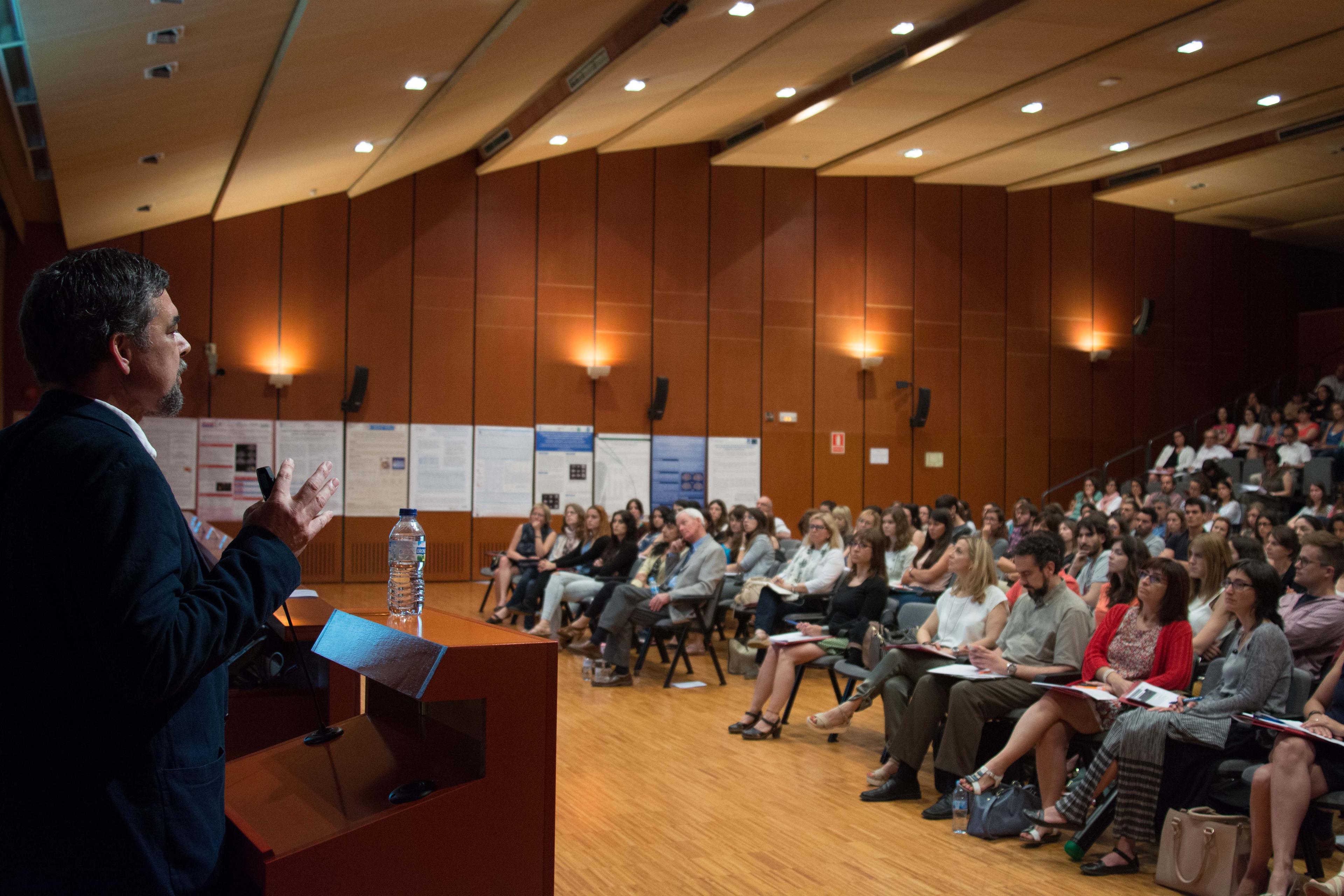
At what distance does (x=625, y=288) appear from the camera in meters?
13.2

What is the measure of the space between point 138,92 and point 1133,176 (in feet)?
41.3

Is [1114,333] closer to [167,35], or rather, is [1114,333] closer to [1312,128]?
[1312,128]

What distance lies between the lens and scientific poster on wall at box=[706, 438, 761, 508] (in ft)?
43.9

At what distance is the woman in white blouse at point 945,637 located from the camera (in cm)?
473

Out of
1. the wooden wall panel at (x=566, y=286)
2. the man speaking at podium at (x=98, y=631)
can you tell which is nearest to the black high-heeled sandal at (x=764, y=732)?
the man speaking at podium at (x=98, y=631)

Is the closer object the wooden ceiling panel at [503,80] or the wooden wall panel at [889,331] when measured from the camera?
the wooden ceiling panel at [503,80]

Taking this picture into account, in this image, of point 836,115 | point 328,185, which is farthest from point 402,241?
point 836,115

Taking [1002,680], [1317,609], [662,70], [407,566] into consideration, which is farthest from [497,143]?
[407,566]

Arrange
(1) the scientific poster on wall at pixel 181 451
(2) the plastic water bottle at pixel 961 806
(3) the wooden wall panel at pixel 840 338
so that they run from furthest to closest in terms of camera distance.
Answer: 1. (3) the wooden wall panel at pixel 840 338
2. (1) the scientific poster on wall at pixel 181 451
3. (2) the plastic water bottle at pixel 961 806

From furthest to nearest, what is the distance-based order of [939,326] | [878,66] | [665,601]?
[939,326]
[878,66]
[665,601]

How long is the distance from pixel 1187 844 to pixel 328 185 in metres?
10.6

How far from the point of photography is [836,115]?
37.8 ft

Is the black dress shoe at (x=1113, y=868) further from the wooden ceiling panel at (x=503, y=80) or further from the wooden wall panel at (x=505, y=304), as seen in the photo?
the wooden wall panel at (x=505, y=304)

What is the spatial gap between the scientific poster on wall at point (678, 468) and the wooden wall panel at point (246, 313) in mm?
4676
